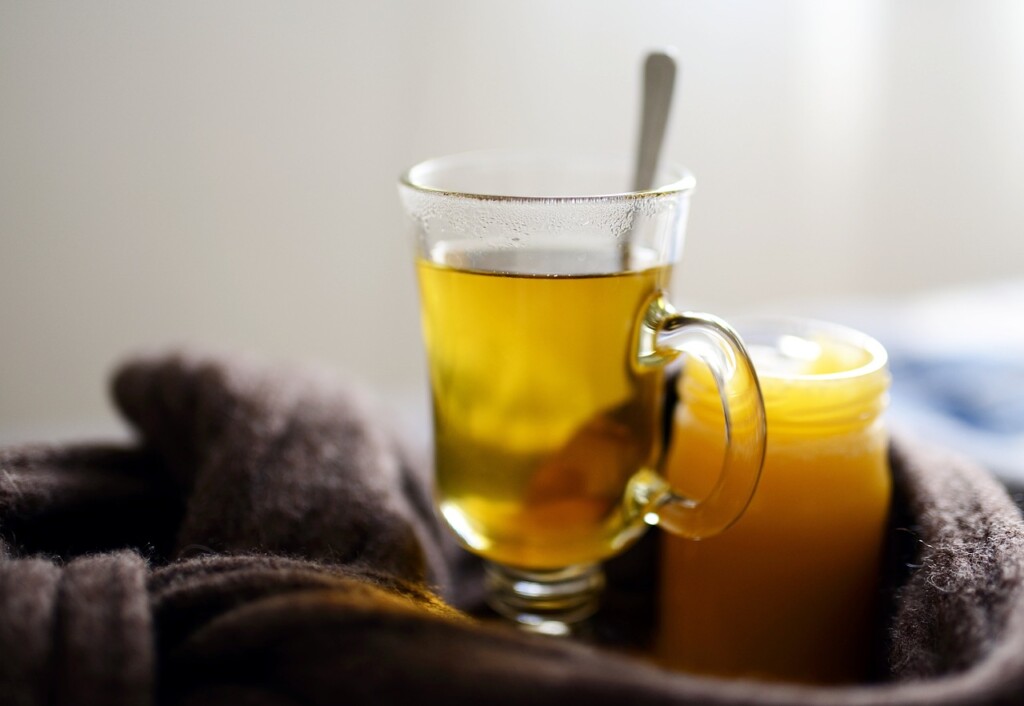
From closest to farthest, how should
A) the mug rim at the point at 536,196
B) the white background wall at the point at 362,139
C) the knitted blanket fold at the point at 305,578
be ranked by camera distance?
the knitted blanket fold at the point at 305,578
the mug rim at the point at 536,196
the white background wall at the point at 362,139

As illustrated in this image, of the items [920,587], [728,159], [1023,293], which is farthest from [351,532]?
[728,159]

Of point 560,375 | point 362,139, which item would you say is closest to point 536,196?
point 560,375

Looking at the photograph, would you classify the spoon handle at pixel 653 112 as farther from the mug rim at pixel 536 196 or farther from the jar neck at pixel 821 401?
the jar neck at pixel 821 401

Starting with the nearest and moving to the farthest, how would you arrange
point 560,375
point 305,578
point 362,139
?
point 305,578, point 560,375, point 362,139

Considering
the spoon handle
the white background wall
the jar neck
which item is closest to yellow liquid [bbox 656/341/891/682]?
the jar neck

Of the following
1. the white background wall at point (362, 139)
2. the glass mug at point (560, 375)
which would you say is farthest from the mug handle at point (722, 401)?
the white background wall at point (362, 139)

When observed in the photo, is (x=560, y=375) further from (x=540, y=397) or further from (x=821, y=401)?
(x=821, y=401)

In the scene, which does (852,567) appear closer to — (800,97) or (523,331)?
(523,331)
